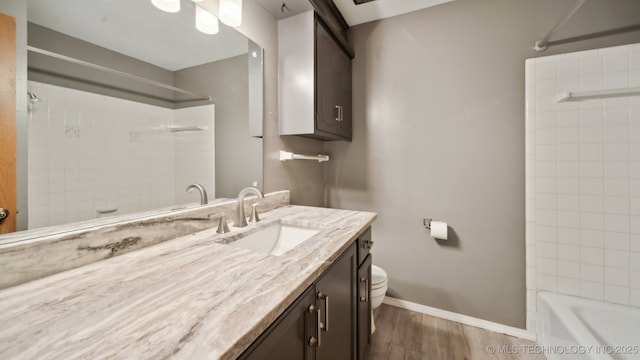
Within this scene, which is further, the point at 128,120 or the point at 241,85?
the point at 241,85

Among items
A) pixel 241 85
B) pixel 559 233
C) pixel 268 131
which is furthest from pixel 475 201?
pixel 241 85

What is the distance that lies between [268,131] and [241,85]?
1.04ft

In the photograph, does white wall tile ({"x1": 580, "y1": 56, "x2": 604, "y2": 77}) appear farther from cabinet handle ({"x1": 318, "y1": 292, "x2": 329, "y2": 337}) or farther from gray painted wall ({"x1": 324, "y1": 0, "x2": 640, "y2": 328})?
cabinet handle ({"x1": 318, "y1": 292, "x2": 329, "y2": 337})

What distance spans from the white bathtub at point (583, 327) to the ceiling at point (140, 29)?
2311 millimetres

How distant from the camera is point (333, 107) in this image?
1.76 metres

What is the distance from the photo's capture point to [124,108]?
2.89 feet

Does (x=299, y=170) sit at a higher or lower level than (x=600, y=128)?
lower

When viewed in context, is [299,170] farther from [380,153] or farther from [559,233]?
[559,233]

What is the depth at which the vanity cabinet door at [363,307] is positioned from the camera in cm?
121

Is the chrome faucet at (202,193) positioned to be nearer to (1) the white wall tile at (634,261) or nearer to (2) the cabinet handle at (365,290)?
(2) the cabinet handle at (365,290)

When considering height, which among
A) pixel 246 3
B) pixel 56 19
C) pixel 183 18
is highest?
pixel 246 3

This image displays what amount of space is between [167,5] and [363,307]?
173 cm

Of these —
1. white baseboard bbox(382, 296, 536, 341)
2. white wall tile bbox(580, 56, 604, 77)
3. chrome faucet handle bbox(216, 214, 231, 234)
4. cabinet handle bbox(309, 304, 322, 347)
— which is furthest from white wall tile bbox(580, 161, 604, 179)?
chrome faucet handle bbox(216, 214, 231, 234)

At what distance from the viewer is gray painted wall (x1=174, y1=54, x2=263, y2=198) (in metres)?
1.26
